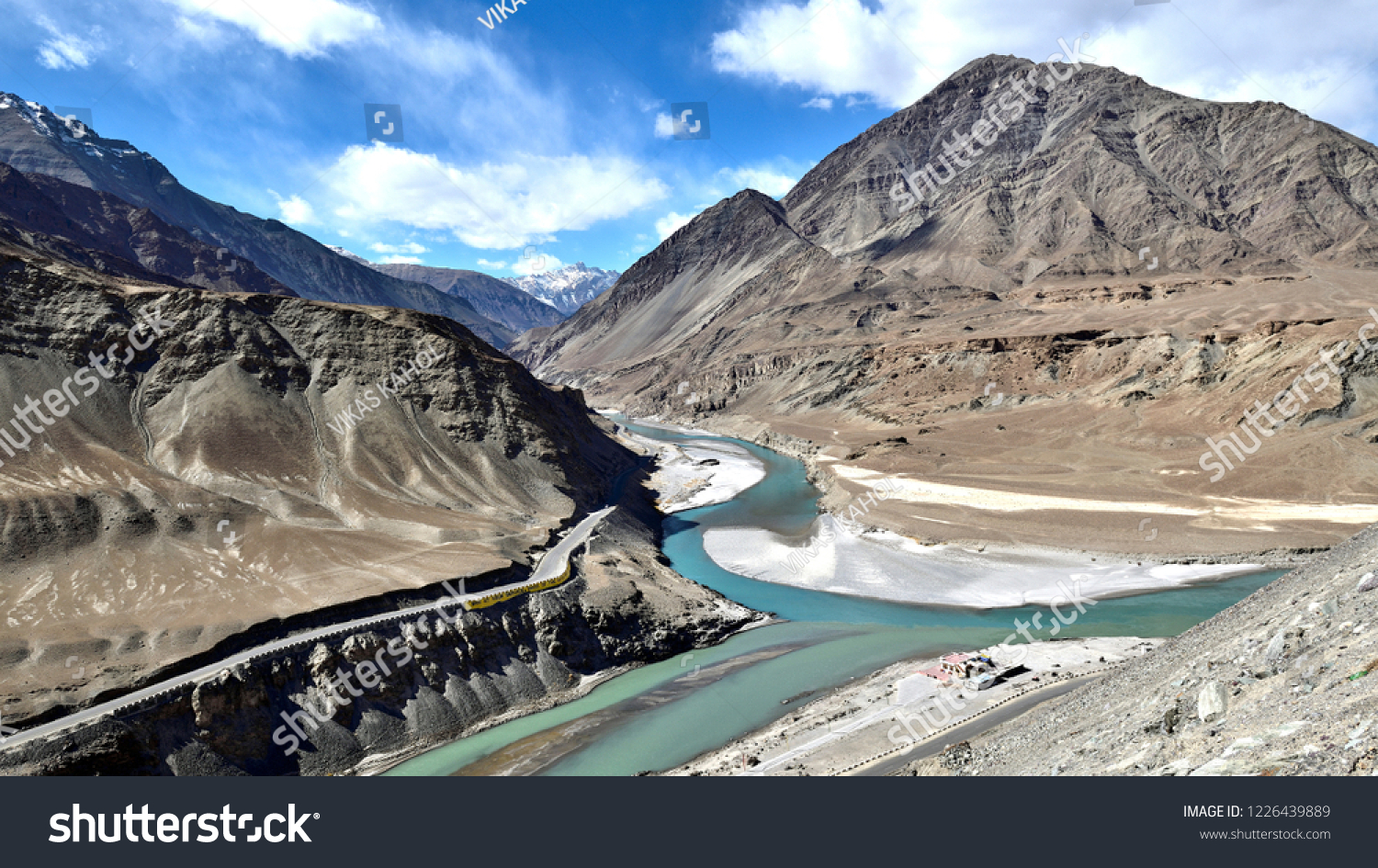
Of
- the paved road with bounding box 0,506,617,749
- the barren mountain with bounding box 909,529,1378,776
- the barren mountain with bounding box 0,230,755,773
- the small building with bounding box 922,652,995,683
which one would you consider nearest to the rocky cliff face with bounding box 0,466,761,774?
the barren mountain with bounding box 0,230,755,773

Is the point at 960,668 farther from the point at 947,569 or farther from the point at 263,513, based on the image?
the point at 263,513

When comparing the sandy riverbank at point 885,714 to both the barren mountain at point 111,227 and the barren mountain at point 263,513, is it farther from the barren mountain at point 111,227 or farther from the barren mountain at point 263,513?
the barren mountain at point 111,227

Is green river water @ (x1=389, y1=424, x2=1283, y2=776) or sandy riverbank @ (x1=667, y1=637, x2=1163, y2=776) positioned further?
green river water @ (x1=389, y1=424, x2=1283, y2=776)

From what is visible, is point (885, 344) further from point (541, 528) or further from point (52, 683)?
point (52, 683)

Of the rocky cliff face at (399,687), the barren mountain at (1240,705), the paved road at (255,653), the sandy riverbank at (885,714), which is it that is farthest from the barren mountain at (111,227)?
the barren mountain at (1240,705)

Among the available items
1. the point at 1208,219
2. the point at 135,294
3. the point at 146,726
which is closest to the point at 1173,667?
the point at 146,726

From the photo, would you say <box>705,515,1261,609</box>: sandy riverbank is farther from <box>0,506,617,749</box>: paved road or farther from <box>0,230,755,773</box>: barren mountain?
<box>0,506,617,749</box>: paved road
